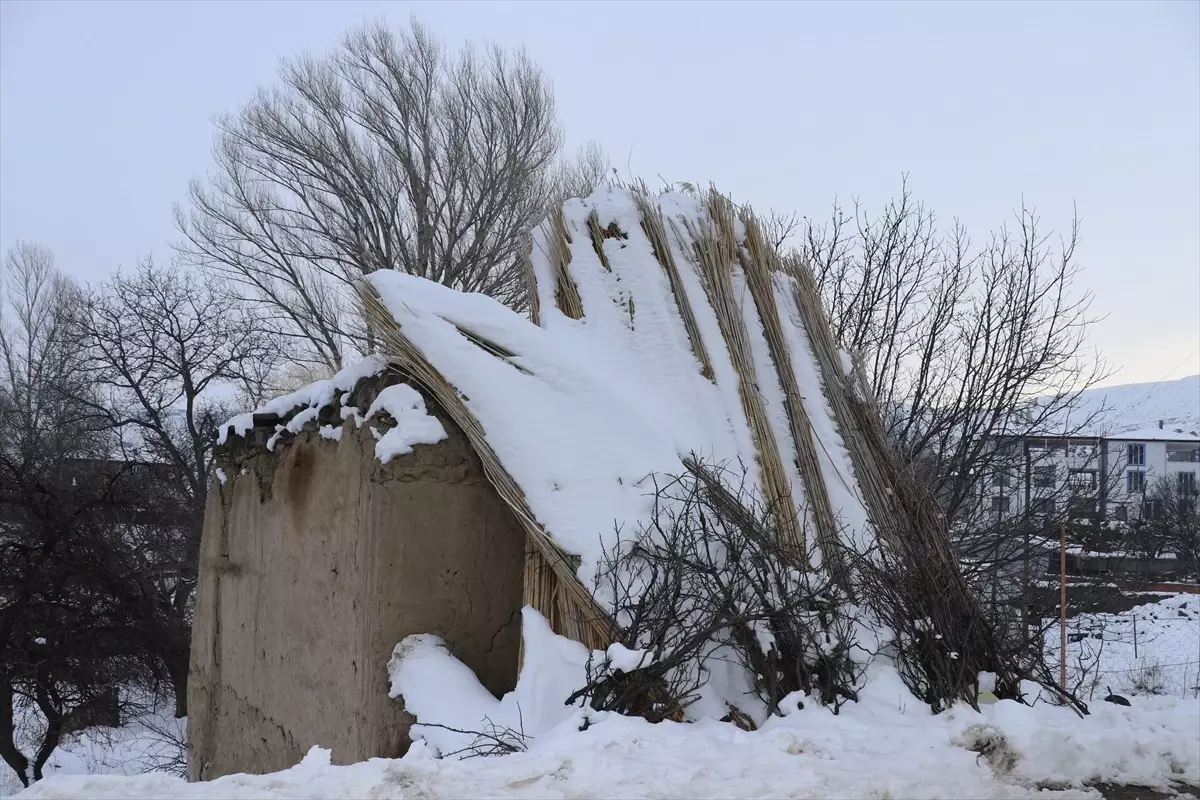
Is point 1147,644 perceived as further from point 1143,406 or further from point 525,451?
point 1143,406

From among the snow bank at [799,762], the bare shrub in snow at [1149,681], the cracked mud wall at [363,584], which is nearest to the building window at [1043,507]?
the bare shrub in snow at [1149,681]

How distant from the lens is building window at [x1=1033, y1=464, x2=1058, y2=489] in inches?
386

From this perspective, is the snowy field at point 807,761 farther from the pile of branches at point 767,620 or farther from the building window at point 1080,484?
the building window at point 1080,484

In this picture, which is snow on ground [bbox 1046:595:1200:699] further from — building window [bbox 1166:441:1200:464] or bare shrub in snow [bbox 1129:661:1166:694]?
building window [bbox 1166:441:1200:464]

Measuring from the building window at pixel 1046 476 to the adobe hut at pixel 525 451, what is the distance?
6184mm

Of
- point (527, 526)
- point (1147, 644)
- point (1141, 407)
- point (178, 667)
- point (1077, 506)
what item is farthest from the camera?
point (1141, 407)

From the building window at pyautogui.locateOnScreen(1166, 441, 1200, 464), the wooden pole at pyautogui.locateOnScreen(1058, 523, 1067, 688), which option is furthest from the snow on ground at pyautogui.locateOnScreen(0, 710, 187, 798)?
the building window at pyautogui.locateOnScreen(1166, 441, 1200, 464)

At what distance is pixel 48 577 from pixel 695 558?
9.89 m

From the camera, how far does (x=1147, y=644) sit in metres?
13.0

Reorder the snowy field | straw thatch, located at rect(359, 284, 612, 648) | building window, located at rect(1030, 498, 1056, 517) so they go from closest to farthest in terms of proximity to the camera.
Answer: the snowy field < straw thatch, located at rect(359, 284, 612, 648) < building window, located at rect(1030, 498, 1056, 517)


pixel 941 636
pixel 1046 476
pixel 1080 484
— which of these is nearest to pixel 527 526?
pixel 941 636

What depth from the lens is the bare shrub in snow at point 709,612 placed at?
3.11m

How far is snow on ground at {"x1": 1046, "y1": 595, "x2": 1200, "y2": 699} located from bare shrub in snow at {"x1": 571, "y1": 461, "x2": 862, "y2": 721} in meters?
6.19

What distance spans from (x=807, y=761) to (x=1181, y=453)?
131 ft
